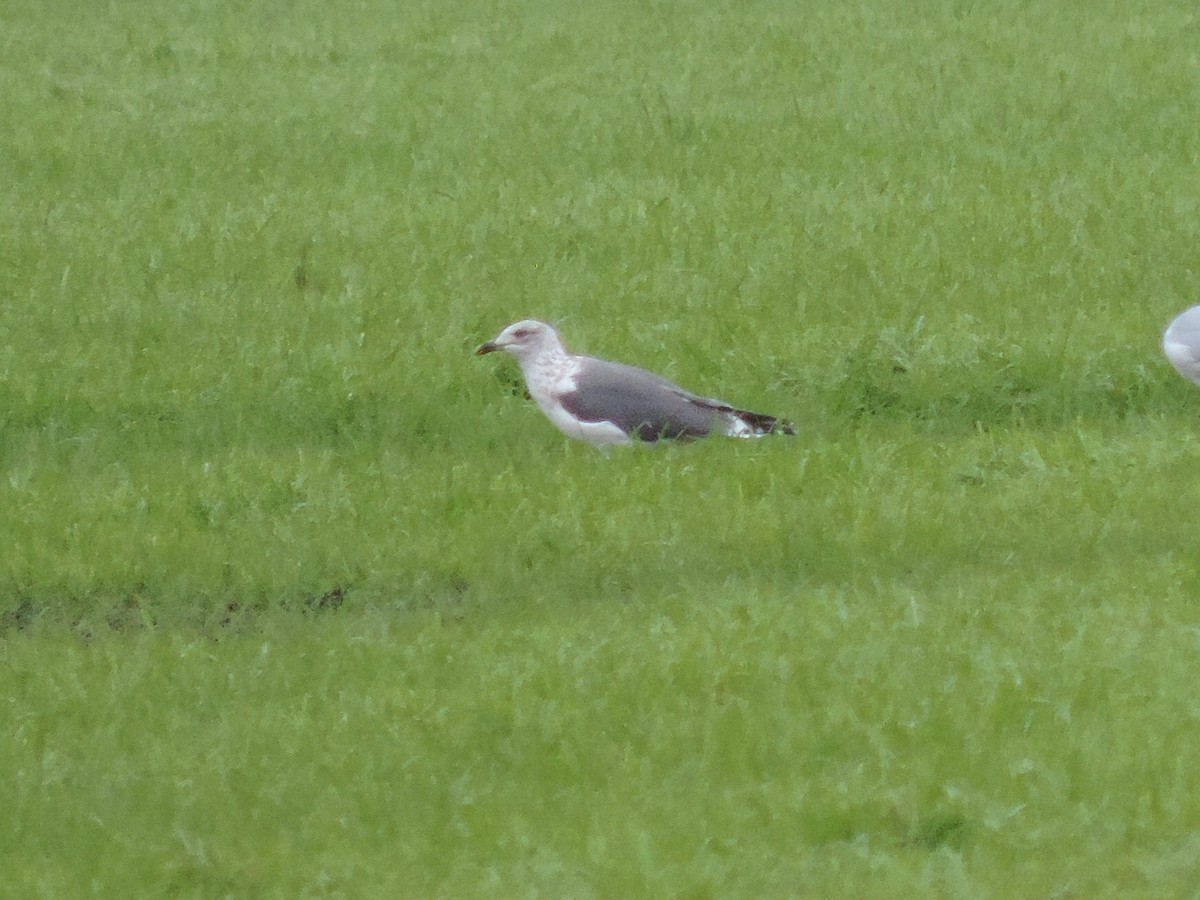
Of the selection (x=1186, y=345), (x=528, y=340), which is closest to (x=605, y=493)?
(x=528, y=340)

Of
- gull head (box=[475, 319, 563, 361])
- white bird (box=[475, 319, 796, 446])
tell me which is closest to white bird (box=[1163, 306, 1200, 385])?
white bird (box=[475, 319, 796, 446])

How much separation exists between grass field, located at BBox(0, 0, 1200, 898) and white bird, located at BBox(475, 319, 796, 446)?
0.49ft

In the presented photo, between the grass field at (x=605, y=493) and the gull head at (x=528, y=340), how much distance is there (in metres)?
0.28

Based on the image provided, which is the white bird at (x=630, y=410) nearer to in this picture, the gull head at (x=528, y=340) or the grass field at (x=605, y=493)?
the grass field at (x=605, y=493)

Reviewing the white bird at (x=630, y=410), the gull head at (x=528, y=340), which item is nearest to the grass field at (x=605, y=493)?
the white bird at (x=630, y=410)

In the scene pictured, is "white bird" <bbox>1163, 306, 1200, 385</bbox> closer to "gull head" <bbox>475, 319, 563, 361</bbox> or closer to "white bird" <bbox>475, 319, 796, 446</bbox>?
"white bird" <bbox>475, 319, 796, 446</bbox>

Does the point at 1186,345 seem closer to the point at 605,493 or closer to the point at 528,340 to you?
the point at 605,493

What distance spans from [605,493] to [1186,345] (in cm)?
261

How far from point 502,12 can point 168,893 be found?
15647 millimetres

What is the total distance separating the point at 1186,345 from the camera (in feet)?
28.8

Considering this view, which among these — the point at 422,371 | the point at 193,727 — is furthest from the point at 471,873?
the point at 422,371

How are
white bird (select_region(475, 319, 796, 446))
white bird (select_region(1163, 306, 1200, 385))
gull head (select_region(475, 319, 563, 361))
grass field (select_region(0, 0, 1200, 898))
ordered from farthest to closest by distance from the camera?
gull head (select_region(475, 319, 563, 361)) < white bird (select_region(1163, 306, 1200, 385)) < white bird (select_region(475, 319, 796, 446)) < grass field (select_region(0, 0, 1200, 898))

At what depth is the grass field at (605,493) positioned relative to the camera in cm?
507

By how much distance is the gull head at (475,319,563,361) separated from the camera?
910cm
